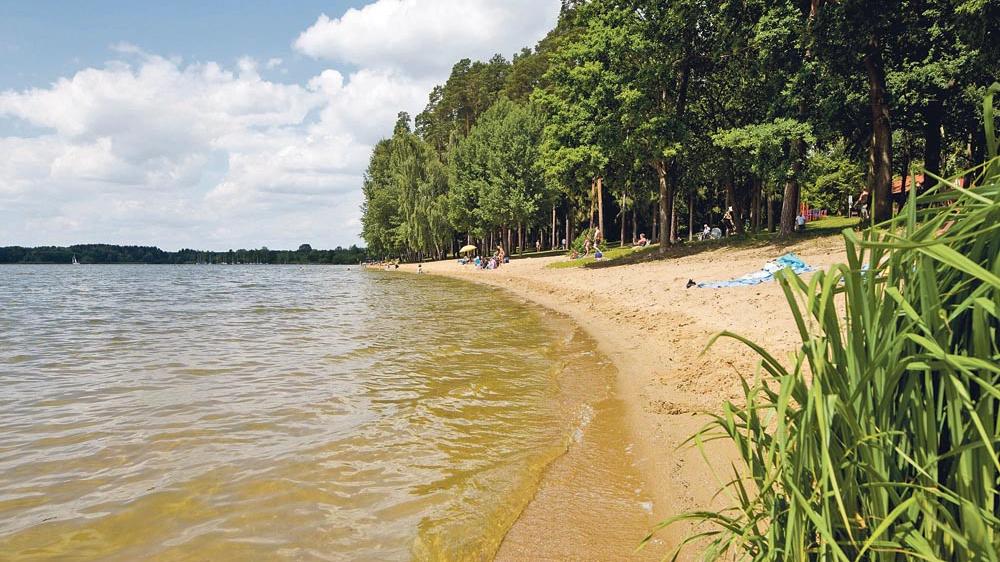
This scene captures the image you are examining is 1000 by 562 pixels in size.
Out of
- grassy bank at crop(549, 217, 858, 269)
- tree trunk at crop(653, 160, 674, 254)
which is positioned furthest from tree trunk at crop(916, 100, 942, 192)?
tree trunk at crop(653, 160, 674, 254)

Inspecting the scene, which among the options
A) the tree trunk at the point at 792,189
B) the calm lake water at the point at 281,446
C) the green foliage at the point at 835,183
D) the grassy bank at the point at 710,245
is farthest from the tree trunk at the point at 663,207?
the calm lake water at the point at 281,446

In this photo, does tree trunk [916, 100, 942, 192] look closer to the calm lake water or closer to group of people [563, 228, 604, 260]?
group of people [563, 228, 604, 260]

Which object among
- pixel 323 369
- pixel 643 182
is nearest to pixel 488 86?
pixel 643 182

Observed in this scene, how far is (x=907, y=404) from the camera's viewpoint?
1606 mm

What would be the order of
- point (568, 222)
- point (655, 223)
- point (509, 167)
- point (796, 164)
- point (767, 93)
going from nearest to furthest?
point (796, 164)
point (767, 93)
point (655, 223)
point (509, 167)
point (568, 222)

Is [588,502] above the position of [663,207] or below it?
below

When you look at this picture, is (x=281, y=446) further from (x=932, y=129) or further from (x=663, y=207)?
(x=932, y=129)

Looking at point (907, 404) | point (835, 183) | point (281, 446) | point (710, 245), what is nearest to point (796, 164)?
point (710, 245)

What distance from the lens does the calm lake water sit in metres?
4.15

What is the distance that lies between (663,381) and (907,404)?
6.39m

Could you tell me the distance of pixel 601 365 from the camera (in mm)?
9508

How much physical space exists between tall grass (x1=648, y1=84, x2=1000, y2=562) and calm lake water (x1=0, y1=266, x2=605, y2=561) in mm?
2770

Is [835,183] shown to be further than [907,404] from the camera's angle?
Yes

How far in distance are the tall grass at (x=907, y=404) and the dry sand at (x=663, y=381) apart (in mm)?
368
